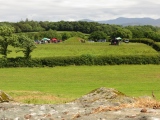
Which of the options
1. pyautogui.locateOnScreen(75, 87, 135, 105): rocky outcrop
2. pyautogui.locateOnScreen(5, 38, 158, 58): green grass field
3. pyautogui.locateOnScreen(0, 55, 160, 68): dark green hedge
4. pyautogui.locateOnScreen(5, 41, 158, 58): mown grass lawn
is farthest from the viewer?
pyautogui.locateOnScreen(5, 38, 158, 58): green grass field

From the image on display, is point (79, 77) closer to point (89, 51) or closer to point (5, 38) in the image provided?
point (5, 38)

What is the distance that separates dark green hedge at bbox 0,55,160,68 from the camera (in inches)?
2542

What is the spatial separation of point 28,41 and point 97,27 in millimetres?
123869

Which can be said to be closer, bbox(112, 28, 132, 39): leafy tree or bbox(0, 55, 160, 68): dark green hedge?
bbox(0, 55, 160, 68): dark green hedge

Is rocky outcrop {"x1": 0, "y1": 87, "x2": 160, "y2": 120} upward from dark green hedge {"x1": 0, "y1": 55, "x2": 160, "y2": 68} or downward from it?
upward

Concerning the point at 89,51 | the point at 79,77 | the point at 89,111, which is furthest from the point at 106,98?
the point at 89,51

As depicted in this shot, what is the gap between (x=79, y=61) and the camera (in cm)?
6762

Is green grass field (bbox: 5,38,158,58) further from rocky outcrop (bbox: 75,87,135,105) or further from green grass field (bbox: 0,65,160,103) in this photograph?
rocky outcrop (bbox: 75,87,135,105)

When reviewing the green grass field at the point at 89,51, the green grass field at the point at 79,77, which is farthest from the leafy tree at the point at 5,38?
the green grass field at the point at 89,51

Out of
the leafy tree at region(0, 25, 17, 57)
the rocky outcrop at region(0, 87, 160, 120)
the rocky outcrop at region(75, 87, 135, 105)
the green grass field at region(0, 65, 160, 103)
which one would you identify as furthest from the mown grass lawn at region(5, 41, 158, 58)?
the rocky outcrop at region(0, 87, 160, 120)

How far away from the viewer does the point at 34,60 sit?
212 feet

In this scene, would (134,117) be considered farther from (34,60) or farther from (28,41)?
(28,41)

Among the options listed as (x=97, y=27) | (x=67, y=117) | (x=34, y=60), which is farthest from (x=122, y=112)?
(x=97, y=27)

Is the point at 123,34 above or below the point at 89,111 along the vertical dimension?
below
